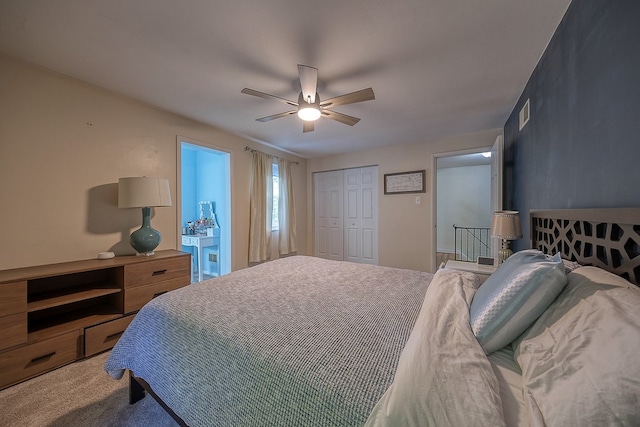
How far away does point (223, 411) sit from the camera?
88 centimetres

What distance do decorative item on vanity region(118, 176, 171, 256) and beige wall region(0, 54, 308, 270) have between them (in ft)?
0.68

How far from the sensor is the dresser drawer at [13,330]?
1501 mm

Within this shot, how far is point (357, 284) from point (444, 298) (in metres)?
0.65

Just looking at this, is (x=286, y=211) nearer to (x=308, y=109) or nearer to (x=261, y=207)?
(x=261, y=207)

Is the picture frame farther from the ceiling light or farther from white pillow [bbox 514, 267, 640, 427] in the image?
white pillow [bbox 514, 267, 640, 427]

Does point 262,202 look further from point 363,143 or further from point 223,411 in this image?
point 223,411

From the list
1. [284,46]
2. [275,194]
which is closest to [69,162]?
[284,46]

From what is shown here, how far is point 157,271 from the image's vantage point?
224 cm

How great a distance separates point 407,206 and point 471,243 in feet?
11.5

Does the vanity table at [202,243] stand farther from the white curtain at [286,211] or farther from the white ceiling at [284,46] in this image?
the white ceiling at [284,46]

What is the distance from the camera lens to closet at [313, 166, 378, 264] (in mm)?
4473

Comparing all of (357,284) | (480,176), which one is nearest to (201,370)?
(357,284)

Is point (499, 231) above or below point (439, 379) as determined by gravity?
above

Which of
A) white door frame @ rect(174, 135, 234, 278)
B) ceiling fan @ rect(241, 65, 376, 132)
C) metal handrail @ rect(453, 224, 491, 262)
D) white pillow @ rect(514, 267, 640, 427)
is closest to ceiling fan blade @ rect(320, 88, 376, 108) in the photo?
ceiling fan @ rect(241, 65, 376, 132)
